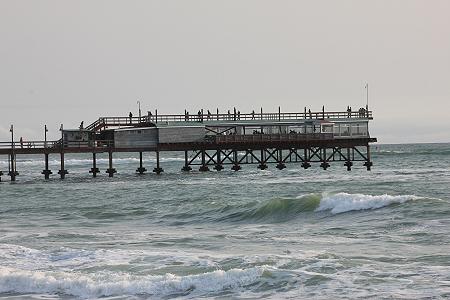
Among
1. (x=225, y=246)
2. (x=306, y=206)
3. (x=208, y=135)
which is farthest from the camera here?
(x=208, y=135)

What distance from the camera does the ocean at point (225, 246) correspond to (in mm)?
21953

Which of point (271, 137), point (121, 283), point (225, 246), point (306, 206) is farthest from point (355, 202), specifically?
point (271, 137)

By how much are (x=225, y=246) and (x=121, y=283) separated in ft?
22.5

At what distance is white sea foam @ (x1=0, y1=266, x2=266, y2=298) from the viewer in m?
21.9

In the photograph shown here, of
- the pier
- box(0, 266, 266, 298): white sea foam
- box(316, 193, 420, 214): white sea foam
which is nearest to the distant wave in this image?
box(316, 193, 420, 214): white sea foam

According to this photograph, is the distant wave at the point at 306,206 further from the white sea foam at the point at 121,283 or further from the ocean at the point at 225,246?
the white sea foam at the point at 121,283

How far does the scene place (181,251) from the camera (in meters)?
27.6

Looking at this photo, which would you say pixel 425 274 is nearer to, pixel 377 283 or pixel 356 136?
pixel 377 283

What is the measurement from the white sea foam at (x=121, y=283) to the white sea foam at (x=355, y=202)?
16.8 m

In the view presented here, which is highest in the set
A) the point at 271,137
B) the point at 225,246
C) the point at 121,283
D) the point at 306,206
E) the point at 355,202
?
the point at 271,137

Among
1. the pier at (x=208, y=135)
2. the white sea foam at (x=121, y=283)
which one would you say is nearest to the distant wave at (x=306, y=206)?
the white sea foam at (x=121, y=283)

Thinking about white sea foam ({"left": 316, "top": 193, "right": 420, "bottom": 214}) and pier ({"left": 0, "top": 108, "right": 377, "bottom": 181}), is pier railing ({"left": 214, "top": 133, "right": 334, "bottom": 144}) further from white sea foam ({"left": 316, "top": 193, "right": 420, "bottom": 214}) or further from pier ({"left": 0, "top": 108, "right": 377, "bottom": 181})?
white sea foam ({"left": 316, "top": 193, "right": 420, "bottom": 214})

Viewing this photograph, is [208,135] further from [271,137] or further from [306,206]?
[306,206]

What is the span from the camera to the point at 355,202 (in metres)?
40.2
